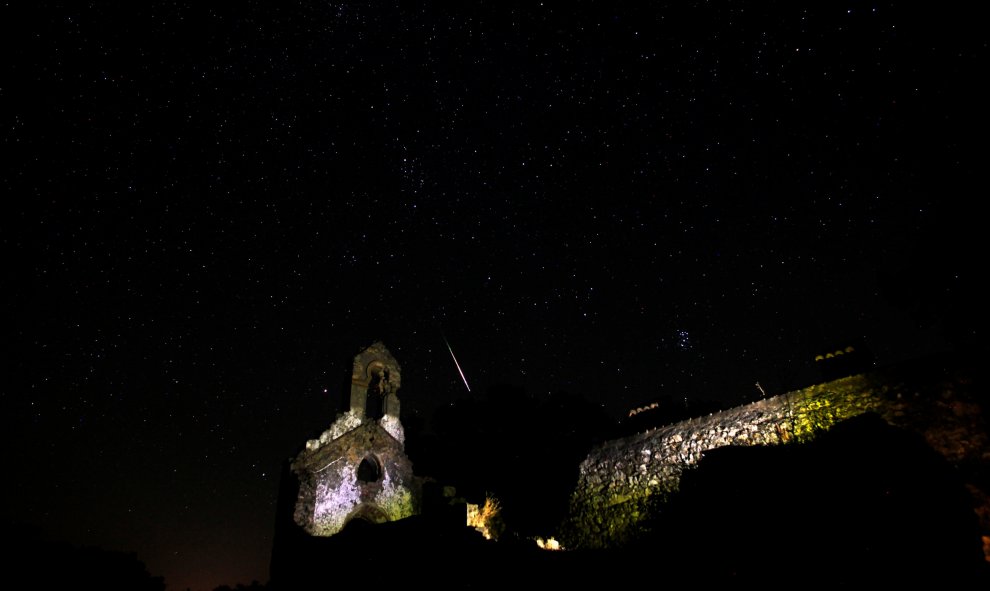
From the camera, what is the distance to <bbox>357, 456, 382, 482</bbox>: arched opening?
1964 cm

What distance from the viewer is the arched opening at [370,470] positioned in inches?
773

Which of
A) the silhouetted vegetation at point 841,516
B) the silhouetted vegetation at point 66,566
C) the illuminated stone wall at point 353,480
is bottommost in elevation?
the silhouetted vegetation at point 841,516

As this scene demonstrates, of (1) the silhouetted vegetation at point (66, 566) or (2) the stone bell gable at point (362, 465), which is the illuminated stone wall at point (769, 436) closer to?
(2) the stone bell gable at point (362, 465)

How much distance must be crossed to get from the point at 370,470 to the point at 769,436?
15.2 metres

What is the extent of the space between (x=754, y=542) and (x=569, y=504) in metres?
7.19

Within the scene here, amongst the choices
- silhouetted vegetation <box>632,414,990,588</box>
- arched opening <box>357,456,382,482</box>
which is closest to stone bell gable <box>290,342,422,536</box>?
arched opening <box>357,456,382,482</box>

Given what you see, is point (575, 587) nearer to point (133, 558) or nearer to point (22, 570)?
point (133, 558)

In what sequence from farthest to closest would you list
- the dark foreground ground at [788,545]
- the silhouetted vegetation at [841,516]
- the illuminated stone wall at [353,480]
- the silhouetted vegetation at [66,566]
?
the illuminated stone wall at [353,480] → the silhouetted vegetation at [841,516] → the dark foreground ground at [788,545] → the silhouetted vegetation at [66,566]

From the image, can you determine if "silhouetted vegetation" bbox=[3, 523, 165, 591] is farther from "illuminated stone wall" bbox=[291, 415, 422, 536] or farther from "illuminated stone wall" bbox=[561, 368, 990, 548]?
"illuminated stone wall" bbox=[561, 368, 990, 548]

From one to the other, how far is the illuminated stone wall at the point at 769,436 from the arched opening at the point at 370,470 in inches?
327

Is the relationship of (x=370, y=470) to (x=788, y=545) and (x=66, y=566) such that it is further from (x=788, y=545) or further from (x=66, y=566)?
(x=788, y=545)

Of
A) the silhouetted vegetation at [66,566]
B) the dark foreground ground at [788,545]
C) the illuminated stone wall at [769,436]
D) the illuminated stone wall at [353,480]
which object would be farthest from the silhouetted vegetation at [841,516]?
the illuminated stone wall at [353,480]

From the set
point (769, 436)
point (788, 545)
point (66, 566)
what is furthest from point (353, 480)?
point (788, 545)

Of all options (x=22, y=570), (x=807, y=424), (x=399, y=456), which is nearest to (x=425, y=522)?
(x=22, y=570)
